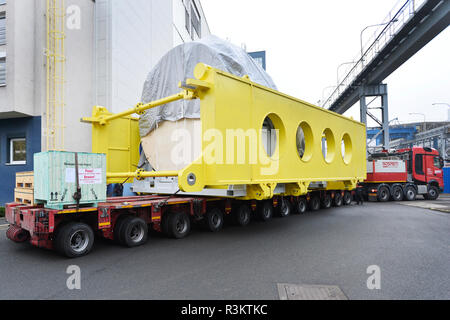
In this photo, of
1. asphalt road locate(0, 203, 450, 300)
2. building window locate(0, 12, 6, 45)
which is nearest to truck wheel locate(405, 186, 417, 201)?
asphalt road locate(0, 203, 450, 300)

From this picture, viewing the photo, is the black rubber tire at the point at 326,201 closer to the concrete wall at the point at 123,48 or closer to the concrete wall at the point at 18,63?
the concrete wall at the point at 123,48

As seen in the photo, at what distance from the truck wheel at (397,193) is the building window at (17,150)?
19.3 metres

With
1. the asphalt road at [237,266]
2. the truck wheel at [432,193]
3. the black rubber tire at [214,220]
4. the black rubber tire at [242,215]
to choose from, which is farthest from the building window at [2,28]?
the truck wheel at [432,193]

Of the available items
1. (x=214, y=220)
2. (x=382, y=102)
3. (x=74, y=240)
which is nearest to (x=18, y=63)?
(x=74, y=240)

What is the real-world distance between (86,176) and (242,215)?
4.45m

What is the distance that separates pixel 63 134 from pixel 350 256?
11470mm

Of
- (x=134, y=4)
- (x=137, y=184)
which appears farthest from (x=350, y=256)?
(x=134, y=4)

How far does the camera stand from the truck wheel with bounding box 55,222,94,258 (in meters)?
4.84

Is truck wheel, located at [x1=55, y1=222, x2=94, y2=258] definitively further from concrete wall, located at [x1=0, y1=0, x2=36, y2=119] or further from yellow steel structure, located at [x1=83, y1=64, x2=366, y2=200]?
concrete wall, located at [x1=0, y1=0, x2=36, y2=119]

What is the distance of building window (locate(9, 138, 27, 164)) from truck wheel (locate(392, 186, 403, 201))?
1930cm

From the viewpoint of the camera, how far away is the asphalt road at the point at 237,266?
12.0 feet

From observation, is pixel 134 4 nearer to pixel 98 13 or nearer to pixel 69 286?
pixel 98 13
